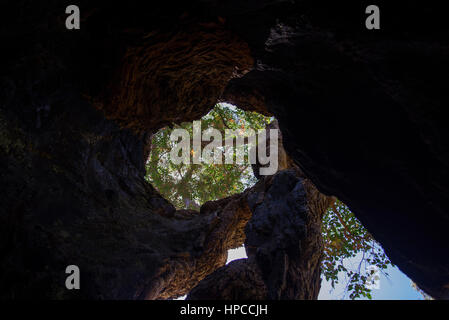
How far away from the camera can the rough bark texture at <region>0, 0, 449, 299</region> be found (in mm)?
2975

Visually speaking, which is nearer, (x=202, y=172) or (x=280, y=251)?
(x=280, y=251)

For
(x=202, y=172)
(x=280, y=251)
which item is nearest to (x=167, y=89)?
(x=280, y=251)

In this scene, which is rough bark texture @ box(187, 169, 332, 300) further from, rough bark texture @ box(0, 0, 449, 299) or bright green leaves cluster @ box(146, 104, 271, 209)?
bright green leaves cluster @ box(146, 104, 271, 209)

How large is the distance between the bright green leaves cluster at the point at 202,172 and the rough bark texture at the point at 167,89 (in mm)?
8504

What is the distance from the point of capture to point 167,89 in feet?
19.1

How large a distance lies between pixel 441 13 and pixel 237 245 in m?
8.42

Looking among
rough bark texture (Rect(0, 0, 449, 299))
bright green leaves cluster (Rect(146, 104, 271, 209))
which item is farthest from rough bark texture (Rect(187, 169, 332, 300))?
bright green leaves cluster (Rect(146, 104, 271, 209))

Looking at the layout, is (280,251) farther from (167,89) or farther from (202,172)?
(202,172)

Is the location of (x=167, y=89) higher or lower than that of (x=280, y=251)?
higher

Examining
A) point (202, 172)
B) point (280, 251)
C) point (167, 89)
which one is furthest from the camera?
point (202, 172)

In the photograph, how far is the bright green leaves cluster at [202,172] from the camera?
1427cm

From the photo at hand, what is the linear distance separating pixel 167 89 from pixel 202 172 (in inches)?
407

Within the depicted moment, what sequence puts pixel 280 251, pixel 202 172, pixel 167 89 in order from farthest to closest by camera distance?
pixel 202 172 → pixel 167 89 → pixel 280 251
